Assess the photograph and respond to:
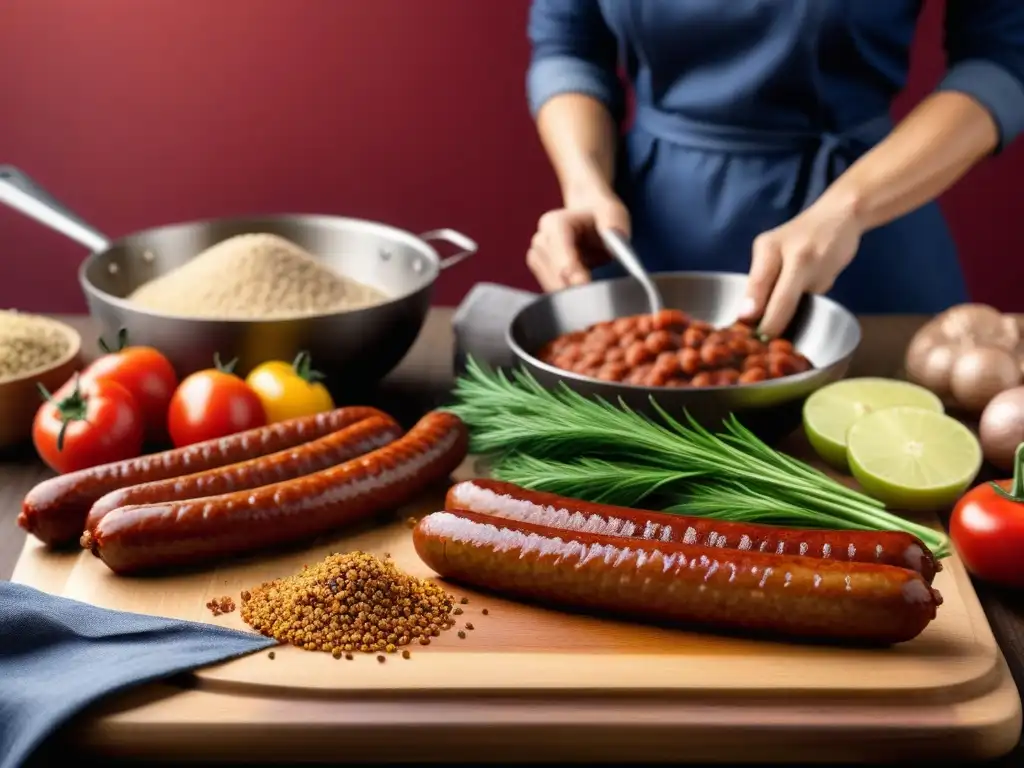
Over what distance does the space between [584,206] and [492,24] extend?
5.57 feet

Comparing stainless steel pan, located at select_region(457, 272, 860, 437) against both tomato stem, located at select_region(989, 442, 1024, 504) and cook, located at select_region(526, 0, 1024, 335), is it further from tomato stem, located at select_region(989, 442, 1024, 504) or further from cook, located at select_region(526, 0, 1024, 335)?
tomato stem, located at select_region(989, 442, 1024, 504)

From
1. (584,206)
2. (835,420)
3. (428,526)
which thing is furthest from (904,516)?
(584,206)

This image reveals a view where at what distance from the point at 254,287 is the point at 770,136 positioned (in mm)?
1313

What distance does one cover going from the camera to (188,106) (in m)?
4.42

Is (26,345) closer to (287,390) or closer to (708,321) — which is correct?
(287,390)

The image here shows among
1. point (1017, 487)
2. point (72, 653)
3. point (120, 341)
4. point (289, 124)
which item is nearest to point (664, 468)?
point (1017, 487)

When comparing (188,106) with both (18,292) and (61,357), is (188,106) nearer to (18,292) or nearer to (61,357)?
(18,292)

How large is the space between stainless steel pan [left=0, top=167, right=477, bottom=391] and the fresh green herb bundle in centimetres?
36

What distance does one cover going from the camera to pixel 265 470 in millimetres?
2016

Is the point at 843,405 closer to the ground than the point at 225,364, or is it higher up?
closer to the ground

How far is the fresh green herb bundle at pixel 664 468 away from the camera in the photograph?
197 centimetres

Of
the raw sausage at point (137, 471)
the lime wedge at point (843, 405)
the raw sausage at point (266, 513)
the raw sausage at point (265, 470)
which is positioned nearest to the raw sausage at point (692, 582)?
the raw sausage at point (266, 513)

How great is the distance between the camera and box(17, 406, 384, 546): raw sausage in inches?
76.6

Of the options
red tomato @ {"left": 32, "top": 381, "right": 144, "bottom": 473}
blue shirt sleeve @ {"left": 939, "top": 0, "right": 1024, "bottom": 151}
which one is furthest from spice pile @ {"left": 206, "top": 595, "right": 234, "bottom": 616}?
blue shirt sleeve @ {"left": 939, "top": 0, "right": 1024, "bottom": 151}
